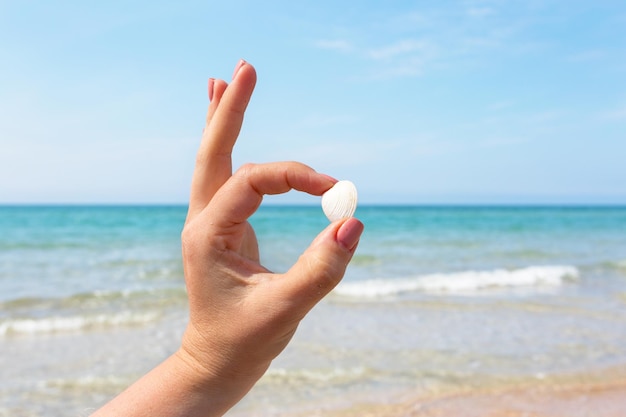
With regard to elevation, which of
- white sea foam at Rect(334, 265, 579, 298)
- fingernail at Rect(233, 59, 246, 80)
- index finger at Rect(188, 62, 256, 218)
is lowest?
white sea foam at Rect(334, 265, 579, 298)

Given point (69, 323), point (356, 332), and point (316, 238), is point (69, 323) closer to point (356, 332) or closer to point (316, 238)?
point (356, 332)

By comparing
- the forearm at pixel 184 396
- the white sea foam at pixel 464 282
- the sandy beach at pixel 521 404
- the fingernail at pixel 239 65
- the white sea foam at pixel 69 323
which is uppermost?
the fingernail at pixel 239 65

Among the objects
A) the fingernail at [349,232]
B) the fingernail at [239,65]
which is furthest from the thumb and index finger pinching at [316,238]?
the fingernail at [239,65]

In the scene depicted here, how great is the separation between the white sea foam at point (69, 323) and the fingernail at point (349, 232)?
21.1ft

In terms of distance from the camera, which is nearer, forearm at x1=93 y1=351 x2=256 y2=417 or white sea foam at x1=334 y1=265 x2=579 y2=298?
forearm at x1=93 y1=351 x2=256 y2=417

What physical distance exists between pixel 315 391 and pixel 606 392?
2228mm

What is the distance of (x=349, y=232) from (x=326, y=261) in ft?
0.27

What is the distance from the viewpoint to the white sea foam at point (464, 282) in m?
9.77

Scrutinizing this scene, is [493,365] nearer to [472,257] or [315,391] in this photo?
[315,391]

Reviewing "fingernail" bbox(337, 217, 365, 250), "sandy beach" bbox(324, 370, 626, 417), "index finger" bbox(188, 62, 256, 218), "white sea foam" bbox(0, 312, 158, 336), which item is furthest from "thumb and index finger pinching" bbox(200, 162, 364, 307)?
"white sea foam" bbox(0, 312, 158, 336)

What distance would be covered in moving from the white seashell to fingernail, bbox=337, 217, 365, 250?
0.11 m

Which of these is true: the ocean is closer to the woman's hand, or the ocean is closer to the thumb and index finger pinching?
the woman's hand

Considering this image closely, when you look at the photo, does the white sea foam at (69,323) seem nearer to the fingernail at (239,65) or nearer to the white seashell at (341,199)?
the fingernail at (239,65)

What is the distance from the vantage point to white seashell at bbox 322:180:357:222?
1390 mm
